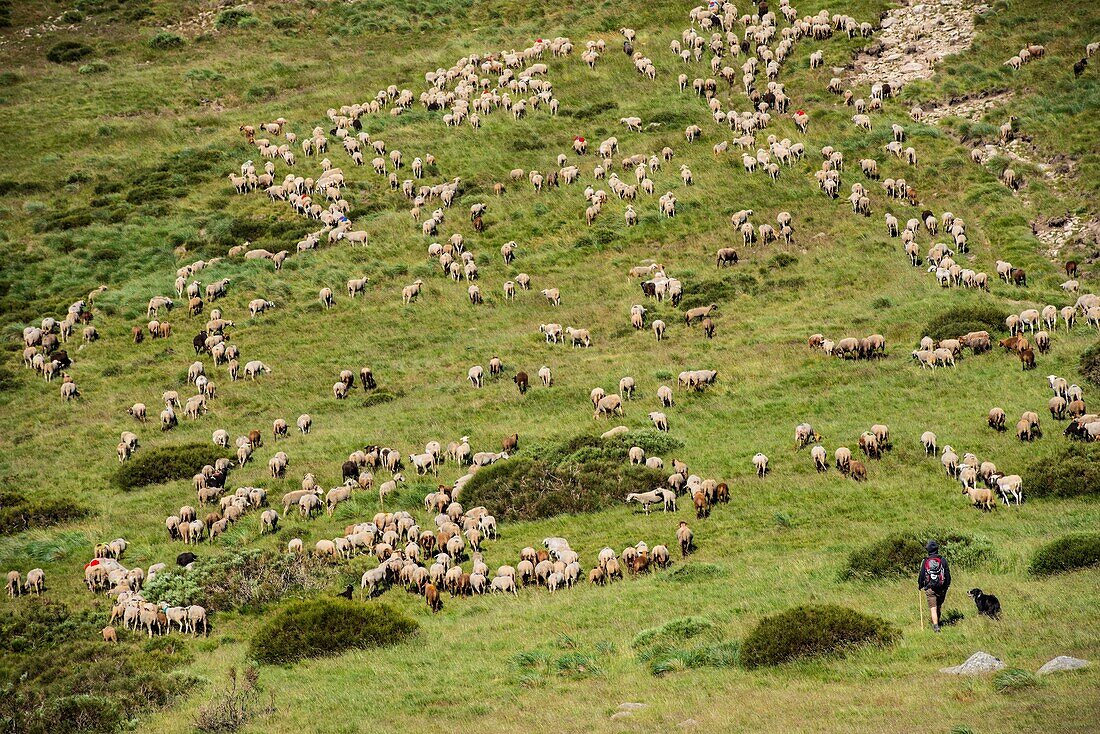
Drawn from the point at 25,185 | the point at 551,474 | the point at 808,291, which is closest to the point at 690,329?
the point at 808,291

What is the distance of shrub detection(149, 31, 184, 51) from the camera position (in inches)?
3378

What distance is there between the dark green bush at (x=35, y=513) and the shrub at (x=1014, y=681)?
30348 millimetres

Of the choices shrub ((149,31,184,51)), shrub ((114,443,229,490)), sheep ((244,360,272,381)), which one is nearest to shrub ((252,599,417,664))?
shrub ((114,443,229,490))

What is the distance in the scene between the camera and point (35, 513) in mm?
35656

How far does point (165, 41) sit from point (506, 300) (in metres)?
52.3

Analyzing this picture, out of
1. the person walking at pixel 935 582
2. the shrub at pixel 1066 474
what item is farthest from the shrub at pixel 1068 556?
the shrub at pixel 1066 474

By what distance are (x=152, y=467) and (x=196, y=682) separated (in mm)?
16752

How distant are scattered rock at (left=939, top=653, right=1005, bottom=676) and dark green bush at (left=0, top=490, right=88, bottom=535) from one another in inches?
1160

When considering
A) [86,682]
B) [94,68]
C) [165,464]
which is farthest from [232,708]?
[94,68]

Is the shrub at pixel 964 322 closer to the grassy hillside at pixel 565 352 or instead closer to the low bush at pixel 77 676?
the grassy hillside at pixel 565 352

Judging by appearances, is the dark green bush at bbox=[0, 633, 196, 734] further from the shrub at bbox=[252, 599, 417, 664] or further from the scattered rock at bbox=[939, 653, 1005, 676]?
the scattered rock at bbox=[939, 653, 1005, 676]

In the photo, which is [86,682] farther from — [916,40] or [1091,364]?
[916,40]

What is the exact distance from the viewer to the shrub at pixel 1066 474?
28.6 m

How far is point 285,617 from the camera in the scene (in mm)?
25734
